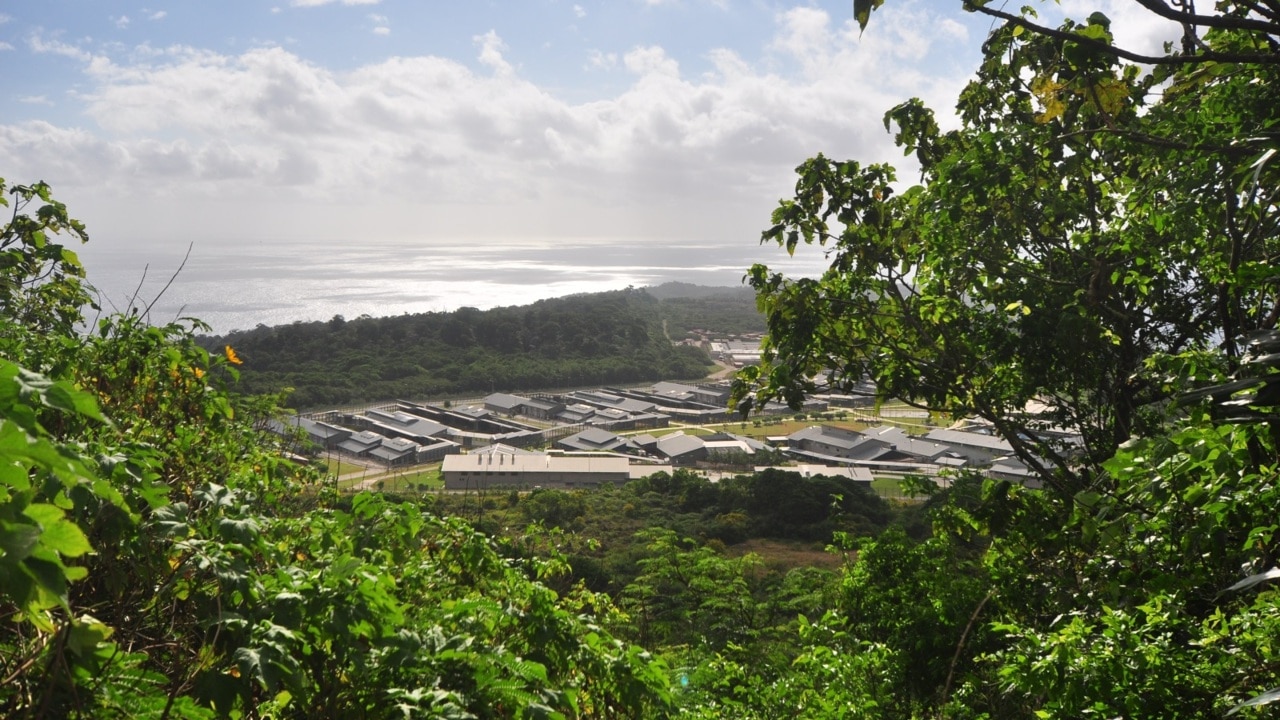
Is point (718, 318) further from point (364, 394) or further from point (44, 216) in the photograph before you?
point (44, 216)

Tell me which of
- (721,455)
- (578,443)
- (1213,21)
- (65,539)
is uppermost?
(1213,21)

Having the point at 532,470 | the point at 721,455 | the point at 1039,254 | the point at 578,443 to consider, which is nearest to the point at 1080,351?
the point at 1039,254

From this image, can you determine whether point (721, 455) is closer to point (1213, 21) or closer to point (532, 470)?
point (532, 470)

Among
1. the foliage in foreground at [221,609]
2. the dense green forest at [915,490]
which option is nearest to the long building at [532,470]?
the dense green forest at [915,490]

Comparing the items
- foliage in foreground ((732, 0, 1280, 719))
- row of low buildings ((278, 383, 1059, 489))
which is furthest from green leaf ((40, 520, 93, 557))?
row of low buildings ((278, 383, 1059, 489))

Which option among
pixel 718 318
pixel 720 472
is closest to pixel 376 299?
pixel 718 318

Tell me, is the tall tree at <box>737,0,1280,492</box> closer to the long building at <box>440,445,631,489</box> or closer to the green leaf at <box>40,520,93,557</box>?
the green leaf at <box>40,520,93,557</box>
